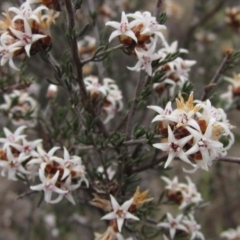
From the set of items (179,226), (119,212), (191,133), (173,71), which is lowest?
(179,226)

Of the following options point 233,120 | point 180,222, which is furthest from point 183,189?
point 233,120

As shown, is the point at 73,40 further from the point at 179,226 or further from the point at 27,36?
the point at 179,226

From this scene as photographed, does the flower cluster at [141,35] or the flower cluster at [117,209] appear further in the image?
the flower cluster at [117,209]

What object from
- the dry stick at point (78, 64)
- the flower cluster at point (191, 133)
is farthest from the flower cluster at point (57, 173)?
the flower cluster at point (191, 133)

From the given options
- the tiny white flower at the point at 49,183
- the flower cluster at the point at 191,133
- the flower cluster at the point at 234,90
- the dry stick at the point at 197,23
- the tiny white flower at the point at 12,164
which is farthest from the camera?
the dry stick at the point at 197,23

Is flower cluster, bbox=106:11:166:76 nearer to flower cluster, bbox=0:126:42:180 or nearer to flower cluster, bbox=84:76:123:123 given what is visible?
flower cluster, bbox=84:76:123:123

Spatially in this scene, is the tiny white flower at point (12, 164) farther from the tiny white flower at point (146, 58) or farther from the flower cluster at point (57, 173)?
the tiny white flower at point (146, 58)

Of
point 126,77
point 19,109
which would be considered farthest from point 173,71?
point 126,77
